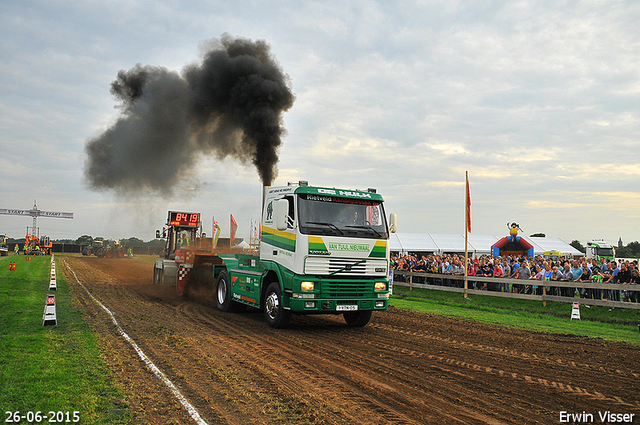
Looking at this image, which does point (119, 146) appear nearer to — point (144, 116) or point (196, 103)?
point (144, 116)

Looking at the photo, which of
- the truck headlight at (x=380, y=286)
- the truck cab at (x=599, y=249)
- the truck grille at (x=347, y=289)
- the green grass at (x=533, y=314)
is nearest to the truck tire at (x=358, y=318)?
the truck headlight at (x=380, y=286)

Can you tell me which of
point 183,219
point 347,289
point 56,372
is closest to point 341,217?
point 347,289

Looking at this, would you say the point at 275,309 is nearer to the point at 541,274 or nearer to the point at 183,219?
the point at 183,219

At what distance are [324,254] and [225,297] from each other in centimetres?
480

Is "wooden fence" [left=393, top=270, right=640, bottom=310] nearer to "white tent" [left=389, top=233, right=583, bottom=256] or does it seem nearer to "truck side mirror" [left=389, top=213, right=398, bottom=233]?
"truck side mirror" [left=389, top=213, right=398, bottom=233]

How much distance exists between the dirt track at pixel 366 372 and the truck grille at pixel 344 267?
4.48 feet

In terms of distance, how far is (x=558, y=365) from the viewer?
23.9ft

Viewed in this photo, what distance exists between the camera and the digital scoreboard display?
19297mm

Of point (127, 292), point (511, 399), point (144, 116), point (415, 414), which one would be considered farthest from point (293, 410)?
point (144, 116)

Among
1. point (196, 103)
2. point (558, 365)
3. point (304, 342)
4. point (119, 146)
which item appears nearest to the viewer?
point (558, 365)

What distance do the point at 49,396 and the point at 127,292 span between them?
12.8 m

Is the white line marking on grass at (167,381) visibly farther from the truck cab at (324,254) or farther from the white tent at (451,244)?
the white tent at (451,244)

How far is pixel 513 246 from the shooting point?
89.6 feet

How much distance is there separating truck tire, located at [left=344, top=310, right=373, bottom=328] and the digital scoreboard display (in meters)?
10.7
